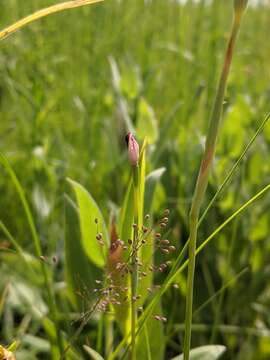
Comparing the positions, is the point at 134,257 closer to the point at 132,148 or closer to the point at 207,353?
the point at 132,148

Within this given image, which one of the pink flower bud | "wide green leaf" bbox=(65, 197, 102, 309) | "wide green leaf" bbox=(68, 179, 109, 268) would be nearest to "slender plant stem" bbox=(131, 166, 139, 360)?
the pink flower bud

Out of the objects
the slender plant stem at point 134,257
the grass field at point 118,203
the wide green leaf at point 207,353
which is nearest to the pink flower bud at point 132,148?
the slender plant stem at point 134,257

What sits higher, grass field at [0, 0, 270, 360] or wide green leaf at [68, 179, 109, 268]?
wide green leaf at [68, 179, 109, 268]

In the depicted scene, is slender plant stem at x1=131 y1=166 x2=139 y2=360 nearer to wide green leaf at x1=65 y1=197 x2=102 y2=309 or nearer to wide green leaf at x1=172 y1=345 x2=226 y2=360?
wide green leaf at x1=172 y1=345 x2=226 y2=360

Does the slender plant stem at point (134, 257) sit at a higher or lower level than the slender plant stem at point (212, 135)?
lower

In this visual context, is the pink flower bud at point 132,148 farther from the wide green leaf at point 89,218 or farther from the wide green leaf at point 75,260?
the wide green leaf at point 75,260

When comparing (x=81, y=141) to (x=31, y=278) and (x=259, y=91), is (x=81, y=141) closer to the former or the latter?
(x=31, y=278)

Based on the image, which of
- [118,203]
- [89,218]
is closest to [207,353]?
[89,218]

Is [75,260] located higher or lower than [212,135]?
lower

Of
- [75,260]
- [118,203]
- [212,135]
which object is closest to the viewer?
[212,135]

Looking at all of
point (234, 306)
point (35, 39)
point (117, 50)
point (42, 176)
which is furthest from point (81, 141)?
point (117, 50)

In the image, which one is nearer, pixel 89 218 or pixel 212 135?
pixel 212 135
